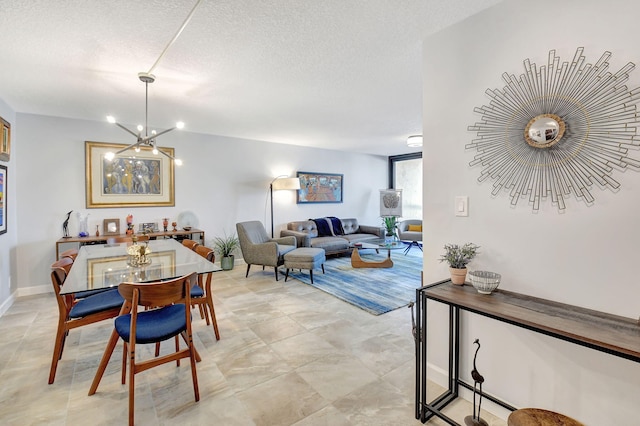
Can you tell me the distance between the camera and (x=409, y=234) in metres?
6.77

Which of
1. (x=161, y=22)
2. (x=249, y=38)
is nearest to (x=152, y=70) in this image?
(x=161, y=22)

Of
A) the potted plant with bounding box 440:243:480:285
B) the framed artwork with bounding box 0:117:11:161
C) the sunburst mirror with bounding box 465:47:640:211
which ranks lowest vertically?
the potted plant with bounding box 440:243:480:285

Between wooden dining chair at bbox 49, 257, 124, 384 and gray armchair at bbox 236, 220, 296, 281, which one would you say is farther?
gray armchair at bbox 236, 220, 296, 281

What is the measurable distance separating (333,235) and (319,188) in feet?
3.75

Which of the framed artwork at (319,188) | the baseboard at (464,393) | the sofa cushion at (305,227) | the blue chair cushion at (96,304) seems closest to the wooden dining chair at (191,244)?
the blue chair cushion at (96,304)

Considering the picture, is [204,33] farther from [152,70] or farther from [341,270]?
[341,270]

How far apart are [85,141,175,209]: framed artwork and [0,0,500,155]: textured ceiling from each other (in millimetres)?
572

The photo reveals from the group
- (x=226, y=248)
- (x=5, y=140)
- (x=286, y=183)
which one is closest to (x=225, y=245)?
(x=226, y=248)

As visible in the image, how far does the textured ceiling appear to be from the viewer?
185 centimetres

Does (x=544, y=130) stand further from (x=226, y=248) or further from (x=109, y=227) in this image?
(x=109, y=227)

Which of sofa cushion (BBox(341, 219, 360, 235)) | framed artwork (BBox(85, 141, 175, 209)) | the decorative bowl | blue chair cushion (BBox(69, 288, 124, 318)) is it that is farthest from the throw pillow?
the decorative bowl

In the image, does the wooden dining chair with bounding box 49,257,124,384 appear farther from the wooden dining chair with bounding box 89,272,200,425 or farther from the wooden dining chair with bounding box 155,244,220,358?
the wooden dining chair with bounding box 155,244,220,358

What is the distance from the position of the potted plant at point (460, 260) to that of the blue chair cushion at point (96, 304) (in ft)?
7.95

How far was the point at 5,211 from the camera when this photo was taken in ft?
11.6
